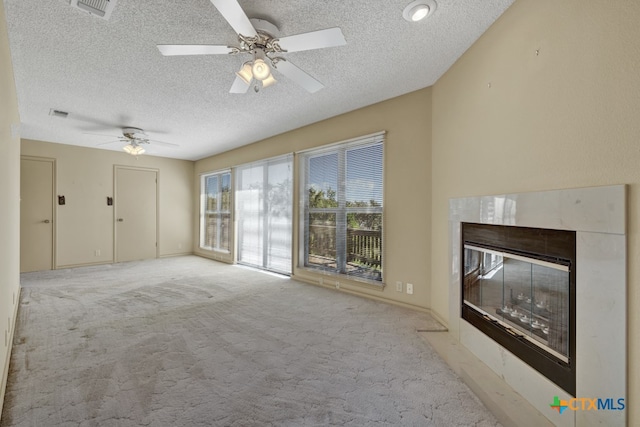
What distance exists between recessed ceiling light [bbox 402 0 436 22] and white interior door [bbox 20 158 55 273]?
708cm

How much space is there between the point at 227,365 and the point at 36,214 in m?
5.98

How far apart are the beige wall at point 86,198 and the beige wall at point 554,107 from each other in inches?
275

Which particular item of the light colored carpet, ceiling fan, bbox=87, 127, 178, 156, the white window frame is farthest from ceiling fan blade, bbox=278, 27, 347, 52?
the white window frame

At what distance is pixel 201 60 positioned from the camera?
2547 millimetres

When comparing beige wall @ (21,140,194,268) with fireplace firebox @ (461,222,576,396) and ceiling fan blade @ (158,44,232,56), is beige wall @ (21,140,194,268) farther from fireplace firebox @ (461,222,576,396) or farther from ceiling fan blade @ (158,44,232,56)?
fireplace firebox @ (461,222,576,396)

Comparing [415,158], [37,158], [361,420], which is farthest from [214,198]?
[361,420]

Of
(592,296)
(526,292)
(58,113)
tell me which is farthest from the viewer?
(58,113)

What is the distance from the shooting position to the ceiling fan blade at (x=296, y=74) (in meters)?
2.20

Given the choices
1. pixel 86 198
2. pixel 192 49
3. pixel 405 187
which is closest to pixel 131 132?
pixel 86 198

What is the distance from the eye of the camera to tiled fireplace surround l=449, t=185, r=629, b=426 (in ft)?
3.91

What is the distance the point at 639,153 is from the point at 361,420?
189cm

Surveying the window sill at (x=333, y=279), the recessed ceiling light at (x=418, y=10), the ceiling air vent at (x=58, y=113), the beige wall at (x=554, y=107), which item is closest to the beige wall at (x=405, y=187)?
the window sill at (x=333, y=279)

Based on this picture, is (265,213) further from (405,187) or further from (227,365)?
(227,365)

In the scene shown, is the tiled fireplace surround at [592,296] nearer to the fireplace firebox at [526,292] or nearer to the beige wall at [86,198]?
the fireplace firebox at [526,292]
